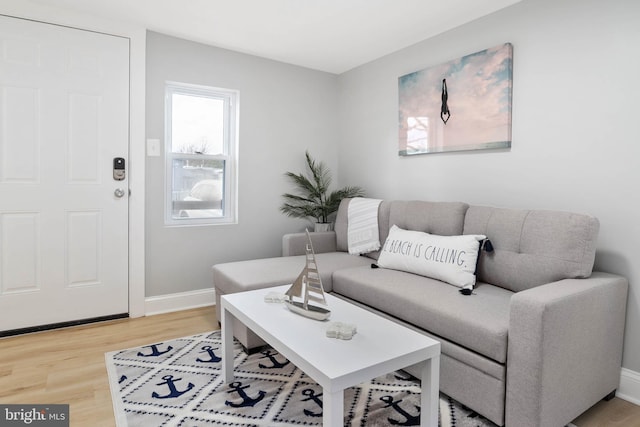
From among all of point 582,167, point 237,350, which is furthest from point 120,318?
point 582,167

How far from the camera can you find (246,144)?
3.36 meters

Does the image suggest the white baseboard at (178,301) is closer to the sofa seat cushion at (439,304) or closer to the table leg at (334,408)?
the sofa seat cushion at (439,304)

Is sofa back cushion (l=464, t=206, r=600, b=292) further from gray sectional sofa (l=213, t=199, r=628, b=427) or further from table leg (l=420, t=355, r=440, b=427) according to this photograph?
table leg (l=420, t=355, r=440, b=427)

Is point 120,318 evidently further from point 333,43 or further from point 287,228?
point 333,43

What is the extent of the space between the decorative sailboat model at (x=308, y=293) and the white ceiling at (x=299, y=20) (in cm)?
168

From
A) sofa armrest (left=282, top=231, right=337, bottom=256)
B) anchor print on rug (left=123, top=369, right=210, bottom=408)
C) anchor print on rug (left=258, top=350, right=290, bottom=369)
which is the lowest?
anchor print on rug (left=123, top=369, right=210, bottom=408)

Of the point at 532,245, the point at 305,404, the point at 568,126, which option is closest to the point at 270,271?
the point at 305,404

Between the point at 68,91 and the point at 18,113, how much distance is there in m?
0.33

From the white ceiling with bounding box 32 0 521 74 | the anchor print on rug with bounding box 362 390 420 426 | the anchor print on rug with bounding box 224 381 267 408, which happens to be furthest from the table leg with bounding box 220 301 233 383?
the white ceiling with bounding box 32 0 521 74

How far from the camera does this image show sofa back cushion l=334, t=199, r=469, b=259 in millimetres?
2434

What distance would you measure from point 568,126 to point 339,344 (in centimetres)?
179

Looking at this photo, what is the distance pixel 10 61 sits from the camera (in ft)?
7.97

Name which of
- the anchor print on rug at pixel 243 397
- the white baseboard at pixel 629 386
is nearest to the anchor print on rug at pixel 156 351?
the anchor print on rug at pixel 243 397

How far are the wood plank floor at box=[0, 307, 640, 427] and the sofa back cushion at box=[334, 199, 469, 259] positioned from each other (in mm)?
1166
